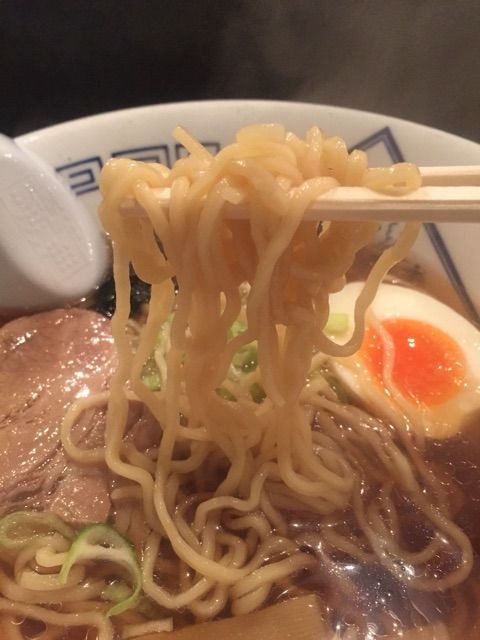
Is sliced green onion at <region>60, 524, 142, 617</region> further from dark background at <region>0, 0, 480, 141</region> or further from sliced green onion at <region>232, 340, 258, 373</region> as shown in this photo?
dark background at <region>0, 0, 480, 141</region>

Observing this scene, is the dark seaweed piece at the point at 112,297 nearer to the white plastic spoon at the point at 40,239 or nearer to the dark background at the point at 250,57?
the white plastic spoon at the point at 40,239

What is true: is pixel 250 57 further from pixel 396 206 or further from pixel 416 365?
pixel 396 206

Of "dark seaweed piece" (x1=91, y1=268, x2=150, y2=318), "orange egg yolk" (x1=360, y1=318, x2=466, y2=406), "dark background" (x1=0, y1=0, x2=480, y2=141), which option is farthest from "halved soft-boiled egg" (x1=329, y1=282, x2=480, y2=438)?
"dark background" (x1=0, y1=0, x2=480, y2=141)

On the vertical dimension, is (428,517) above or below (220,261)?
below

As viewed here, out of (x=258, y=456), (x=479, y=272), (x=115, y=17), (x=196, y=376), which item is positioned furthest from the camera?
(x=115, y=17)

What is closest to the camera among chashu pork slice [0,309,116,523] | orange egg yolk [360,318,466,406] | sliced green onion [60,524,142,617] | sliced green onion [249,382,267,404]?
sliced green onion [60,524,142,617]

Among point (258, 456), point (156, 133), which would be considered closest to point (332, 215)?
point (258, 456)

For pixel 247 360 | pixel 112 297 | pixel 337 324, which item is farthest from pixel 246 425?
pixel 112 297

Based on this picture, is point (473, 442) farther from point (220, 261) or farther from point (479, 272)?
point (220, 261)
